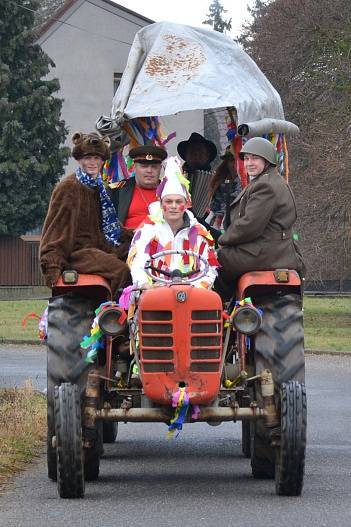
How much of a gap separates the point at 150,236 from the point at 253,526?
2332mm

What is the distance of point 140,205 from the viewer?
10.8 metres

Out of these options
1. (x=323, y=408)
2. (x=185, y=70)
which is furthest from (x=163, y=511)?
(x=323, y=408)

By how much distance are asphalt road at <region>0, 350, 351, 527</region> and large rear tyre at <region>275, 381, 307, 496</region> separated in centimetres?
17

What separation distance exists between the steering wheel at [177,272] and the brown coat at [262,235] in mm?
335

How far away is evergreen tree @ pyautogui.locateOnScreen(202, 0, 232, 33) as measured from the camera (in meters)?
126

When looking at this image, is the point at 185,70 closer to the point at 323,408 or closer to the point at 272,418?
the point at 272,418

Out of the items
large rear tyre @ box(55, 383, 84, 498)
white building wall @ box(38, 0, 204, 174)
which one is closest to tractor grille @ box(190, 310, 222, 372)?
large rear tyre @ box(55, 383, 84, 498)

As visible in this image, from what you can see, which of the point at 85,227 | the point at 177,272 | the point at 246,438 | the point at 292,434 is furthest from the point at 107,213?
the point at 246,438

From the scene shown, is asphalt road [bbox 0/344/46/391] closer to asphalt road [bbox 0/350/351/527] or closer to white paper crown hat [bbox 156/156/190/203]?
asphalt road [bbox 0/350/351/527]

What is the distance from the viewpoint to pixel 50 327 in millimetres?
9969

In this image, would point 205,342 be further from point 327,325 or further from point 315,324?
point 315,324

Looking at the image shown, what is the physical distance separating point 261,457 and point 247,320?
4.27ft

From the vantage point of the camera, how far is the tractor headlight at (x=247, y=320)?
943 cm

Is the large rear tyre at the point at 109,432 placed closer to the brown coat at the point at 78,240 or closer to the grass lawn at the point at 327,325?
the brown coat at the point at 78,240
